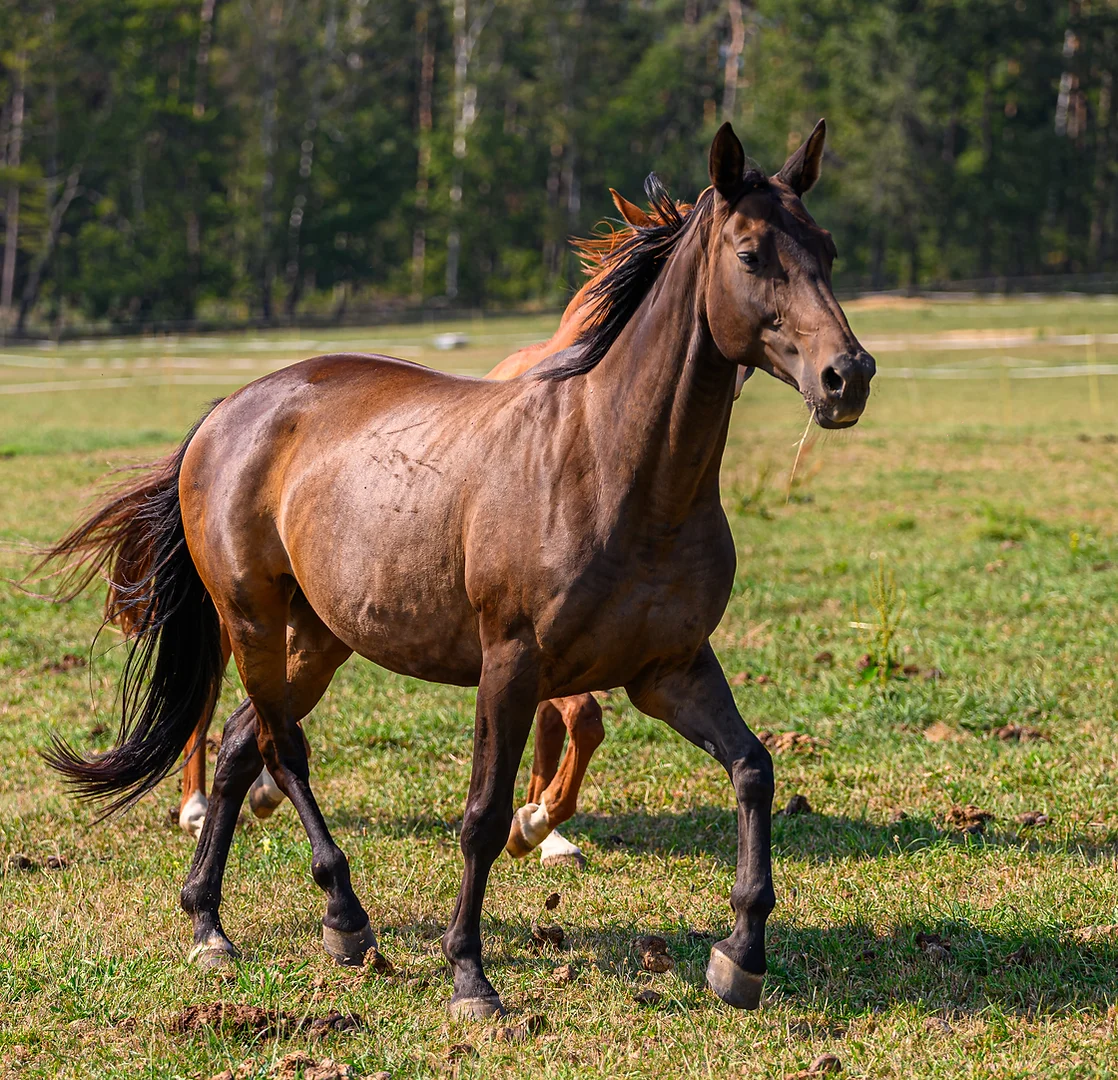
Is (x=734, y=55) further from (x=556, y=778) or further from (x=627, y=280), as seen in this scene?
(x=627, y=280)

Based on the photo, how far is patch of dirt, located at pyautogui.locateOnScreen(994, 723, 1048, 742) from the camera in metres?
6.25

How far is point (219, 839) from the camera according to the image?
4.48m

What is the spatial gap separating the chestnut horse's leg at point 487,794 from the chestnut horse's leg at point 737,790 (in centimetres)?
39

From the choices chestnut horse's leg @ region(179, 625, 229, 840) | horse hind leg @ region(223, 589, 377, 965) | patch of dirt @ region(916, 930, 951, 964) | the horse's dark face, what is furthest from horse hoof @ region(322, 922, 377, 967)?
the horse's dark face

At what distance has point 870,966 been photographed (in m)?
4.08

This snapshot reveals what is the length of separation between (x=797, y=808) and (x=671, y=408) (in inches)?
91.1

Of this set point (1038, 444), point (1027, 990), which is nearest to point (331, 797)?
point (1027, 990)

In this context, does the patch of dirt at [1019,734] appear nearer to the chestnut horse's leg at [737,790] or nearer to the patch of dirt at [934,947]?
the patch of dirt at [934,947]

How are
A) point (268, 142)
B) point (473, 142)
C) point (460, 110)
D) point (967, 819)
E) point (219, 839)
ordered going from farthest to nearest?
1. point (460, 110)
2. point (473, 142)
3. point (268, 142)
4. point (967, 819)
5. point (219, 839)

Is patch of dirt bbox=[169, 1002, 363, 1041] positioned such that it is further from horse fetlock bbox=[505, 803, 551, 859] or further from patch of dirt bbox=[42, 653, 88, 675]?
patch of dirt bbox=[42, 653, 88, 675]

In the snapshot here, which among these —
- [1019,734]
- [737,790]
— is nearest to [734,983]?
[737,790]

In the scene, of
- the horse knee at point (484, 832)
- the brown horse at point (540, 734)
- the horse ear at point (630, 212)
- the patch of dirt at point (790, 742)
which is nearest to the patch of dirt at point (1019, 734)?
the patch of dirt at point (790, 742)

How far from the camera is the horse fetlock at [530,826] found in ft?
16.2

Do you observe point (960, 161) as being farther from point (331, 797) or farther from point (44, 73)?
point (331, 797)
